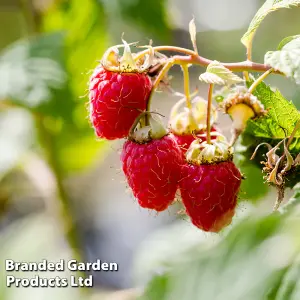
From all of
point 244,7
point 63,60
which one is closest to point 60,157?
point 63,60

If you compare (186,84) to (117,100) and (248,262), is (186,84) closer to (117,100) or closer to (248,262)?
(117,100)

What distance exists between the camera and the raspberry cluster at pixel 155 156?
4.62 feet

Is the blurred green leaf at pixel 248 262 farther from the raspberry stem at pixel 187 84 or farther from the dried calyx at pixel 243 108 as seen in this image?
the raspberry stem at pixel 187 84

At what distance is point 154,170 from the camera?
55.3 inches

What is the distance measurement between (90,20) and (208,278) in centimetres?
220

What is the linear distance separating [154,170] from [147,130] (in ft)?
0.30

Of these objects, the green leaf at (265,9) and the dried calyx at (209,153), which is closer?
the green leaf at (265,9)

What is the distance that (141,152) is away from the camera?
143 centimetres

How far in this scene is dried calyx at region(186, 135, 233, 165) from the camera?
1.43 meters

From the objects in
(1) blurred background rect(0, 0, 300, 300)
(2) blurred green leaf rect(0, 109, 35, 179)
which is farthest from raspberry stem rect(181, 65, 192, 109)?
(2) blurred green leaf rect(0, 109, 35, 179)

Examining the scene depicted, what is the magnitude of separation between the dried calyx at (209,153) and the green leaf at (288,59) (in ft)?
0.89

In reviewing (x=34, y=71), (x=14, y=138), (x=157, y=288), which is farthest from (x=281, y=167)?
(x=14, y=138)

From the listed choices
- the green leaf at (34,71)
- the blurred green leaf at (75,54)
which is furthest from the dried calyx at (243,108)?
the blurred green leaf at (75,54)

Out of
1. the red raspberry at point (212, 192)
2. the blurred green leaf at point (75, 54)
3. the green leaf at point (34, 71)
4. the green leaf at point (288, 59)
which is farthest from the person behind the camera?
the blurred green leaf at point (75, 54)
